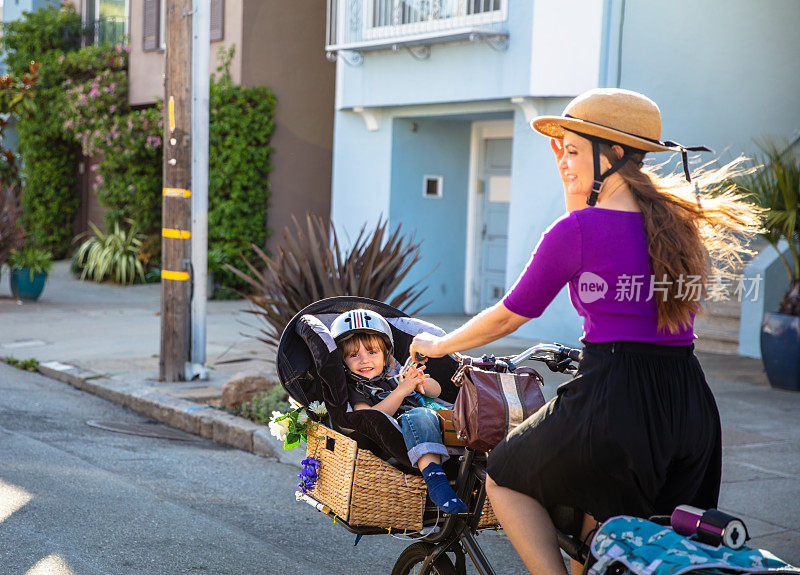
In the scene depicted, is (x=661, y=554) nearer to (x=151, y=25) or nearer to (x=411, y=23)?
(x=411, y=23)

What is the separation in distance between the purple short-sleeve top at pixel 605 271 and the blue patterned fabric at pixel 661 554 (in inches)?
20.2

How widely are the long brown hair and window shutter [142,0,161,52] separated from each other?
647 inches

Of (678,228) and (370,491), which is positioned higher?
(678,228)

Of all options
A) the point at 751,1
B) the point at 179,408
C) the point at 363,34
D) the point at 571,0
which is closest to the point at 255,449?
the point at 179,408

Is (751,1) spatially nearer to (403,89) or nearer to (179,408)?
(403,89)

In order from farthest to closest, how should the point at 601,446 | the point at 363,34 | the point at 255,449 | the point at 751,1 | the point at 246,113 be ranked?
1. the point at 246,113
2. the point at 363,34
3. the point at 751,1
4. the point at 255,449
5. the point at 601,446

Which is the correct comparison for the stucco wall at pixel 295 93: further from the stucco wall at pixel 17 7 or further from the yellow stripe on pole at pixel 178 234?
the stucco wall at pixel 17 7

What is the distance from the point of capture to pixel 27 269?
14.3 m

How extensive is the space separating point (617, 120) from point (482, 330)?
28.2 inches

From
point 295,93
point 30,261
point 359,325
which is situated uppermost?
point 295,93

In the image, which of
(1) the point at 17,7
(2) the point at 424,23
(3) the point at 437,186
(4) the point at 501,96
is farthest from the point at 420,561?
(1) the point at 17,7

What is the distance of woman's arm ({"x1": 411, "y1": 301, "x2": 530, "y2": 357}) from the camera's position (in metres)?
2.75

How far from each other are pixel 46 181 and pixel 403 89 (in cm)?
1133

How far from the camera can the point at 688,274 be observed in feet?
8.70
